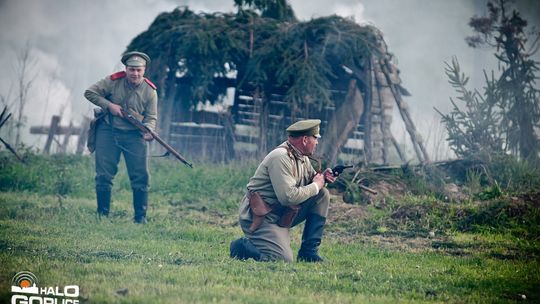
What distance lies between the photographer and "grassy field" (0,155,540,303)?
16.1 feet

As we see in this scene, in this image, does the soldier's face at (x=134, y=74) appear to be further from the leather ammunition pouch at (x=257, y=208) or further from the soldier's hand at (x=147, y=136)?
the leather ammunition pouch at (x=257, y=208)

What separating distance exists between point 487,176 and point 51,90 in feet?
36.4

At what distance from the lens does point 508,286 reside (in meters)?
5.48

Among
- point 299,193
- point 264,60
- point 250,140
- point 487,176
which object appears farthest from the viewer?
point 250,140

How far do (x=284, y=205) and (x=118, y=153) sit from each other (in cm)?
384

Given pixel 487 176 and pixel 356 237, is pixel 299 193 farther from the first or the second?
pixel 487 176

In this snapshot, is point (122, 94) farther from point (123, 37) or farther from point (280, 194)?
point (123, 37)

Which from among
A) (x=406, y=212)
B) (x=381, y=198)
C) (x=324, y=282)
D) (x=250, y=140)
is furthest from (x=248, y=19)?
(x=324, y=282)

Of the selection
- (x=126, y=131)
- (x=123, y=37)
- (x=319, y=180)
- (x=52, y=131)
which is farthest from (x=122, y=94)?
(x=52, y=131)

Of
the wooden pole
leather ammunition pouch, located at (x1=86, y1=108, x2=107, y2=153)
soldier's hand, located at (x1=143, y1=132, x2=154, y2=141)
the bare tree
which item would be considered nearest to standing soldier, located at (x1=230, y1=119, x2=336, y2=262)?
soldier's hand, located at (x1=143, y1=132, x2=154, y2=141)

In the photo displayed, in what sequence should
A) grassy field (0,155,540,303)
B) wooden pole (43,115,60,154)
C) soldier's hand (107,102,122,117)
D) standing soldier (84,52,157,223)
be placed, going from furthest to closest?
wooden pole (43,115,60,154)
standing soldier (84,52,157,223)
soldier's hand (107,102,122,117)
grassy field (0,155,540,303)

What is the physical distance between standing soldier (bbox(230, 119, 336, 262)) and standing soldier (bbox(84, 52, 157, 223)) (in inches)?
121

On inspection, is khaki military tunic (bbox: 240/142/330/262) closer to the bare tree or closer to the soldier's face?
the soldier's face

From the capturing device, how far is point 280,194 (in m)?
6.07
